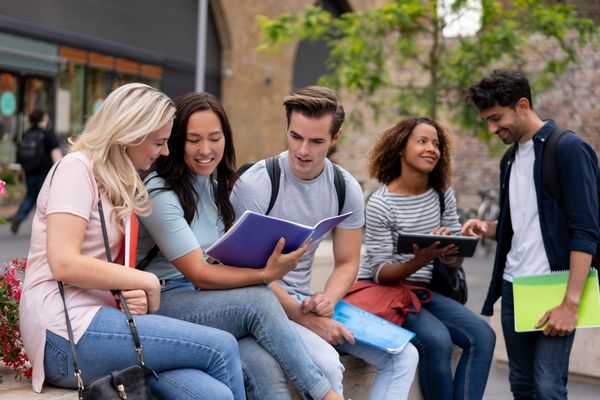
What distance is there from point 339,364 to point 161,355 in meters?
0.97

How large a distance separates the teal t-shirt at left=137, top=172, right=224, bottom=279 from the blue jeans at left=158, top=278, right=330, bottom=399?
21cm

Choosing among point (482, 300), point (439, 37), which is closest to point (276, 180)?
point (482, 300)

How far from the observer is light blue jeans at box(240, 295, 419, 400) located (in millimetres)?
3689

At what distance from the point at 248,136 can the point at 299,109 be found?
736 inches

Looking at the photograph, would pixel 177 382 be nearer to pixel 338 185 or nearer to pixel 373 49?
pixel 338 185

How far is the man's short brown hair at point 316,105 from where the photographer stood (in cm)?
419

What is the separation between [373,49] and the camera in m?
14.0

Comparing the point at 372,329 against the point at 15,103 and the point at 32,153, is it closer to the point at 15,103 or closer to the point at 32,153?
the point at 32,153

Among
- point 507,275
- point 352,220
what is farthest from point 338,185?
point 507,275

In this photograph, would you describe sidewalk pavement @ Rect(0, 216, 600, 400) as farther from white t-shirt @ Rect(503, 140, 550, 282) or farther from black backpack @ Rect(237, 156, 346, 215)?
white t-shirt @ Rect(503, 140, 550, 282)

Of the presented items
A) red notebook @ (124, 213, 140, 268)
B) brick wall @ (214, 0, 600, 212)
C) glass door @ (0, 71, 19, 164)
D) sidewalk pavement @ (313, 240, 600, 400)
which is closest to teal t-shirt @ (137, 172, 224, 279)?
red notebook @ (124, 213, 140, 268)

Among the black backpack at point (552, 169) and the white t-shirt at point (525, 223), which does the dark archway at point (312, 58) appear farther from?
the black backpack at point (552, 169)

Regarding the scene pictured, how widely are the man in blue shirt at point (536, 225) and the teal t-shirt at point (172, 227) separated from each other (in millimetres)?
1351

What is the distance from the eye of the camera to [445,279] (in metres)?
5.02
